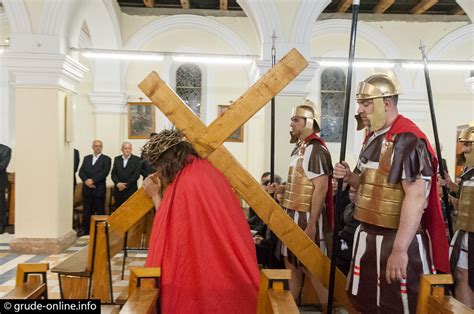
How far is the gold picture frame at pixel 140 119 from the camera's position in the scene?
1059 centimetres

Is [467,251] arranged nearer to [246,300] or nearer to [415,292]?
[415,292]

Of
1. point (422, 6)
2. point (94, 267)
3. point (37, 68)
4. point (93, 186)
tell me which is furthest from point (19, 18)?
point (422, 6)

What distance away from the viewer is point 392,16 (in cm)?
1070

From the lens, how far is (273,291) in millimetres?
1901

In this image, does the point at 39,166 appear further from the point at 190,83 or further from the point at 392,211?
the point at 190,83

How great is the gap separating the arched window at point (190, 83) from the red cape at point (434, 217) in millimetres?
8700

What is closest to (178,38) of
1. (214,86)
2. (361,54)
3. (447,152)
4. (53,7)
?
(214,86)

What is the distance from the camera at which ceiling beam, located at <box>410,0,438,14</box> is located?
958 centimetres

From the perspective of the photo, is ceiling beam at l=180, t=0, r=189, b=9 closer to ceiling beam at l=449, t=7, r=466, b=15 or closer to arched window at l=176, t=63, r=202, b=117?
arched window at l=176, t=63, r=202, b=117

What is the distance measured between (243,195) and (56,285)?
3.00 meters

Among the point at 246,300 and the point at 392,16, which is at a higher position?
the point at 392,16

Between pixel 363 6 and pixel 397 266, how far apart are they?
923 cm

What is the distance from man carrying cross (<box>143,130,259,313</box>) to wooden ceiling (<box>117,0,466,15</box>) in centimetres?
824

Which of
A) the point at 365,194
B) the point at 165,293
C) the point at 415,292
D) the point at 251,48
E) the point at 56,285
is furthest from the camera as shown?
the point at 251,48
